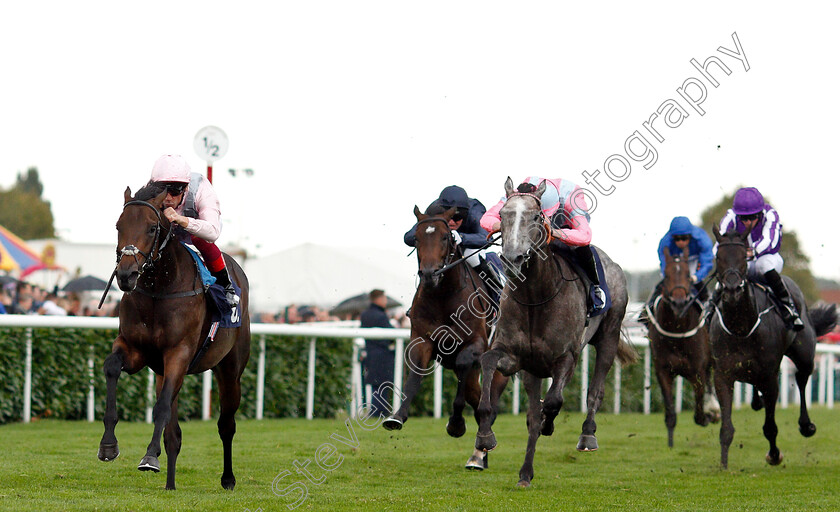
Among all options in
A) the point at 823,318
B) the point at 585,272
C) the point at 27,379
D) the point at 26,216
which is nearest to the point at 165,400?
the point at 585,272

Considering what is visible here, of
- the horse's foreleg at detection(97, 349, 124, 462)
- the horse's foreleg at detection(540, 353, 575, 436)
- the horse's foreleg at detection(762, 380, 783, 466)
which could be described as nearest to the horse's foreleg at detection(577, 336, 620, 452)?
the horse's foreleg at detection(540, 353, 575, 436)

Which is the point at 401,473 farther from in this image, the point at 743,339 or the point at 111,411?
the point at 743,339

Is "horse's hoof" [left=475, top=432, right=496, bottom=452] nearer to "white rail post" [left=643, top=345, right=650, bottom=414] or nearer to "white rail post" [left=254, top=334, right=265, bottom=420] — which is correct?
"white rail post" [left=254, top=334, right=265, bottom=420]

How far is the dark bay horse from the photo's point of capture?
10320 mm

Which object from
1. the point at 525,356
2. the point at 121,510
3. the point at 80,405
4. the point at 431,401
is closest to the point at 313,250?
the point at 431,401

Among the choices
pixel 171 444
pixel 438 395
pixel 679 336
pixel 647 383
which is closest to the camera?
pixel 171 444

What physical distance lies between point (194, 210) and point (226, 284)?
1.79ft

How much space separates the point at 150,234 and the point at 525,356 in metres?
2.58

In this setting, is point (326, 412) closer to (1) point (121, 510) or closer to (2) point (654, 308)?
(2) point (654, 308)

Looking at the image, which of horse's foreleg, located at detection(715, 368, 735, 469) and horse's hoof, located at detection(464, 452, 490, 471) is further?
horse's foreleg, located at detection(715, 368, 735, 469)

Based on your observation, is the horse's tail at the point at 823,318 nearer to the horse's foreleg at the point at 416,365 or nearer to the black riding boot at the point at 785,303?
the black riding boot at the point at 785,303

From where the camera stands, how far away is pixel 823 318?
10320 mm

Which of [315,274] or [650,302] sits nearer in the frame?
[650,302]

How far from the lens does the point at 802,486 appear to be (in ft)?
23.6
